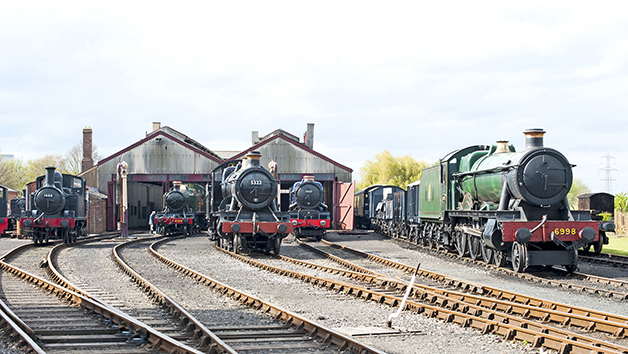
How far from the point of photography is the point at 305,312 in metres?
8.80

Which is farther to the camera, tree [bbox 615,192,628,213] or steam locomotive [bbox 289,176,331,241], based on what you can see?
tree [bbox 615,192,628,213]

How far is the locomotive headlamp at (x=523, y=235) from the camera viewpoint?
12883 mm

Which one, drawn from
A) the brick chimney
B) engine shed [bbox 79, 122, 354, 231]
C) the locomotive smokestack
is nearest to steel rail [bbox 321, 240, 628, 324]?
the locomotive smokestack

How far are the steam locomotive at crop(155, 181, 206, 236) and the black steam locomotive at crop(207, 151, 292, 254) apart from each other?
12460 mm

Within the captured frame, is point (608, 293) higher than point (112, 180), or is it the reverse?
point (112, 180)

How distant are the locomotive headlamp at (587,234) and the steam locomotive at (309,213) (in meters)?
12.9

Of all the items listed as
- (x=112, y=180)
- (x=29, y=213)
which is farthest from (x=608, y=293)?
(x=112, y=180)

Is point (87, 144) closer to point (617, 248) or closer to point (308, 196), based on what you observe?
point (308, 196)

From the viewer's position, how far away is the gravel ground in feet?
22.4

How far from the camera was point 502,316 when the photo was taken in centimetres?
764

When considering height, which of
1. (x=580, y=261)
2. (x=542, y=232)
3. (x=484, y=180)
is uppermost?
(x=484, y=180)

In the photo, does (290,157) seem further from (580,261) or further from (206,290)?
(206,290)

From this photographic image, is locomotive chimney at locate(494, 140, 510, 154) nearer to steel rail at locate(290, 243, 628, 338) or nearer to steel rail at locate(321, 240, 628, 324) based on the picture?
steel rail at locate(321, 240, 628, 324)

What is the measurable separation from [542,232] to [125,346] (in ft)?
31.7
